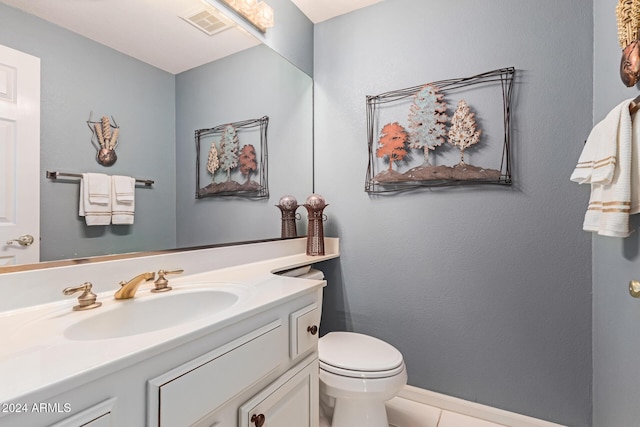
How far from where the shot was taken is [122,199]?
975mm

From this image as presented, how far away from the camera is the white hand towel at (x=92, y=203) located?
87 centimetres

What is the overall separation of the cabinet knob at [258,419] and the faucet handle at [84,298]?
0.50m

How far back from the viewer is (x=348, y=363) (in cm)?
125

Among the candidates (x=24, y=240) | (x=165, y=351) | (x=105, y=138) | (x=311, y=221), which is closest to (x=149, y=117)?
A: (x=105, y=138)

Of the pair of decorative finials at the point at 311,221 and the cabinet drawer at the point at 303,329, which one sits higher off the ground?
the pair of decorative finials at the point at 311,221

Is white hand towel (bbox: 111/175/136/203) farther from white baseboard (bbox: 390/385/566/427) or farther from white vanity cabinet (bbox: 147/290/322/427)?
white baseboard (bbox: 390/385/566/427)

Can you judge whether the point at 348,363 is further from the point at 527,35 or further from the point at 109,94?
the point at 527,35

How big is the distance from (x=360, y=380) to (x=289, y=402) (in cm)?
42

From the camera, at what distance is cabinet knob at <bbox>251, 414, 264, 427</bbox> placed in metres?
0.75

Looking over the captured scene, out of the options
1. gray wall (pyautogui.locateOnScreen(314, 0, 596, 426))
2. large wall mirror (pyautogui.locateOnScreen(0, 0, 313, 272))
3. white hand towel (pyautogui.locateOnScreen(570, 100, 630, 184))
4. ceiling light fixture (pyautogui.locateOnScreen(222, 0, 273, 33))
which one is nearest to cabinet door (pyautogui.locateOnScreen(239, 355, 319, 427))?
large wall mirror (pyautogui.locateOnScreen(0, 0, 313, 272))

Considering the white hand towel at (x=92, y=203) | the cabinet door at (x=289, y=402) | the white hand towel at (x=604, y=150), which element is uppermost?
the white hand towel at (x=604, y=150)

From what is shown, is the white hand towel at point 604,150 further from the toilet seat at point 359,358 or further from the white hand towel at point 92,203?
the white hand towel at point 92,203

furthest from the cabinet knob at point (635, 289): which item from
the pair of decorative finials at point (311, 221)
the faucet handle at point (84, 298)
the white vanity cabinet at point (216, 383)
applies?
the faucet handle at point (84, 298)

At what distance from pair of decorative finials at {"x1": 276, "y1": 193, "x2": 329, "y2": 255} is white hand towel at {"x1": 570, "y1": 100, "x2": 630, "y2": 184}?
117 centimetres
